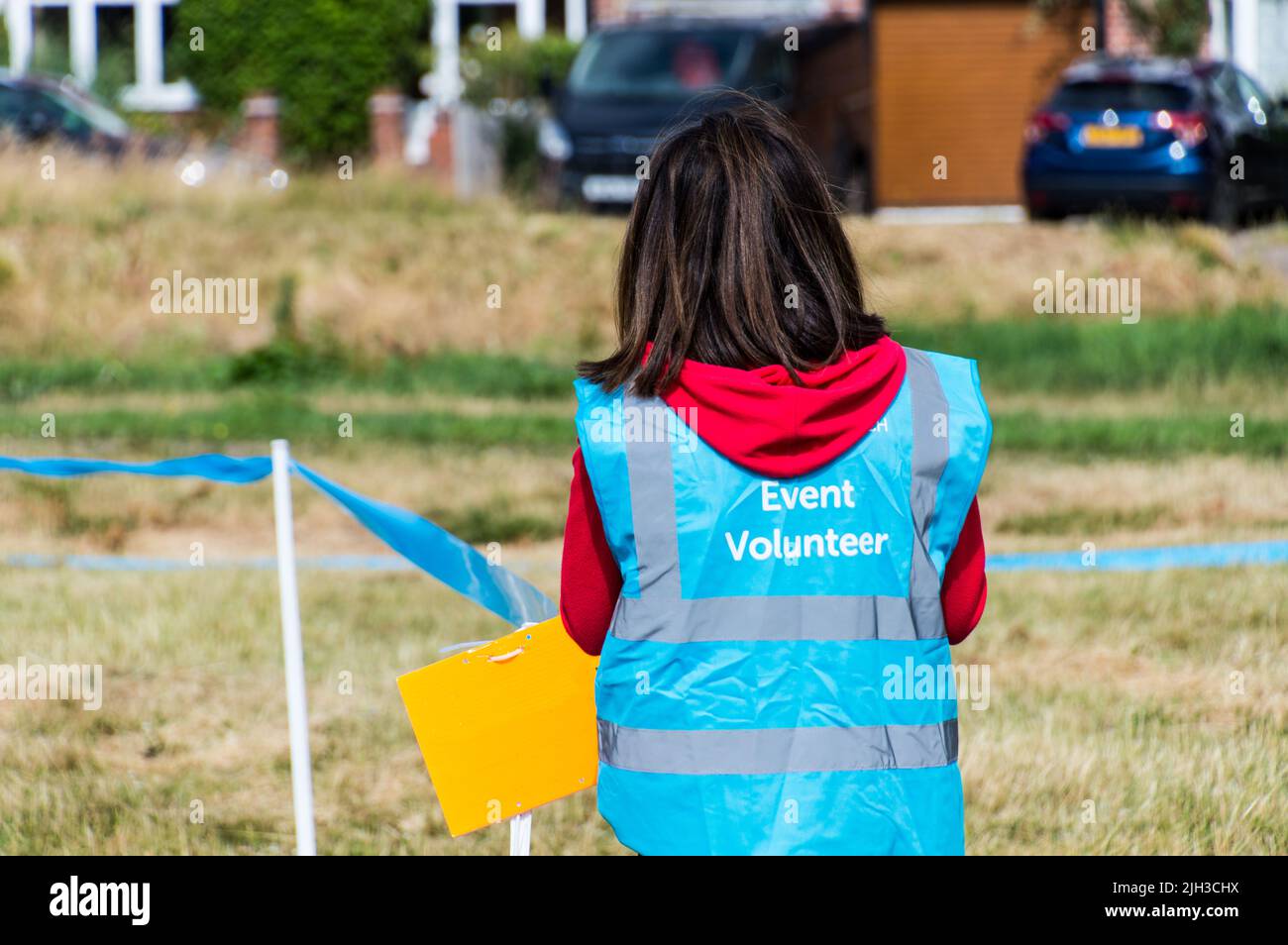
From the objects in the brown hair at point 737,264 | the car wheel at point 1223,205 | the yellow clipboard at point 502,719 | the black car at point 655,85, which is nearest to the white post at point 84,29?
the black car at point 655,85

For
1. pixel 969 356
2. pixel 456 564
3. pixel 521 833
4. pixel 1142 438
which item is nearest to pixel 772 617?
pixel 521 833

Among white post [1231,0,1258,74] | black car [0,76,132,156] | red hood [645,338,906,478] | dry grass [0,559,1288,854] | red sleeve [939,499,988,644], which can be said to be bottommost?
dry grass [0,559,1288,854]

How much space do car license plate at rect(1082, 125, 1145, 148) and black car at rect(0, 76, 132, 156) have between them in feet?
32.7

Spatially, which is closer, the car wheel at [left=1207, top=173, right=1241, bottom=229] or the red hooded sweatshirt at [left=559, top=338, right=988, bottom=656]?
the red hooded sweatshirt at [left=559, top=338, right=988, bottom=656]

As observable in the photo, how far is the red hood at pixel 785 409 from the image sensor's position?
2.53m

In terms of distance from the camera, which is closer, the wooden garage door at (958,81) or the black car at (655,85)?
the black car at (655,85)

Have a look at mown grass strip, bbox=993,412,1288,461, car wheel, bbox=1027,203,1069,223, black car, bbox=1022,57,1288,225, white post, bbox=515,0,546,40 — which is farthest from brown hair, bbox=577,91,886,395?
white post, bbox=515,0,546,40

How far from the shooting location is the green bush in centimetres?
2492

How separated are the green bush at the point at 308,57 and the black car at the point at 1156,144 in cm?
1089

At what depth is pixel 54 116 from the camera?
2009 cm

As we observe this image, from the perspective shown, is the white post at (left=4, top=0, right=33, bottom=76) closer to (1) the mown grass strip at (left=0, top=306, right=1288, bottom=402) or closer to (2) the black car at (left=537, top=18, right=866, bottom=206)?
(2) the black car at (left=537, top=18, right=866, bottom=206)

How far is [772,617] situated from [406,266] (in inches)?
484

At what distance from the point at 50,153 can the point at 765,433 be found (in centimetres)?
1542

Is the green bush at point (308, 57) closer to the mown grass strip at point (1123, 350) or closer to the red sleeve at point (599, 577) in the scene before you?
the mown grass strip at point (1123, 350)
